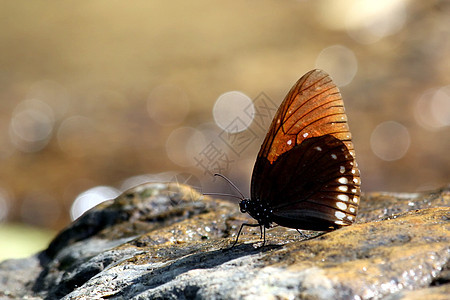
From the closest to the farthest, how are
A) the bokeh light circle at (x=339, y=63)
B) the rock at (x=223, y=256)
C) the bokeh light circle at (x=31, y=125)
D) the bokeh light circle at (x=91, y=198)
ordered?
the rock at (x=223, y=256) → the bokeh light circle at (x=91, y=198) → the bokeh light circle at (x=31, y=125) → the bokeh light circle at (x=339, y=63)

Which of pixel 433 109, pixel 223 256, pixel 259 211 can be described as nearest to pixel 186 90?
pixel 433 109

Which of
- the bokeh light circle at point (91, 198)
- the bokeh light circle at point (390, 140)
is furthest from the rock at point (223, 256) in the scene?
the bokeh light circle at point (390, 140)

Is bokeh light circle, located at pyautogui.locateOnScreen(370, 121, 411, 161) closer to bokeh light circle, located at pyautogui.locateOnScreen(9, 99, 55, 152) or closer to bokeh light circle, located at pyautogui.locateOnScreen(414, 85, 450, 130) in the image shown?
bokeh light circle, located at pyautogui.locateOnScreen(414, 85, 450, 130)

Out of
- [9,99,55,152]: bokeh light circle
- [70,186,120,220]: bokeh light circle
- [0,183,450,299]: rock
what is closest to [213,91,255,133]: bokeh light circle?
[70,186,120,220]: bokeh light circle

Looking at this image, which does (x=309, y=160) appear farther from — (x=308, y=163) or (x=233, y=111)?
(x=233, y=111)

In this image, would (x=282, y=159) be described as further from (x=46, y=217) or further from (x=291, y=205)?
(x=46, y=217)

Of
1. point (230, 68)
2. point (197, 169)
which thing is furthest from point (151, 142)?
point (230, 68)

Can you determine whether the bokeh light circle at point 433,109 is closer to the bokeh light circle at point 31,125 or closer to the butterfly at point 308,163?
the butterfly at point 308,163
